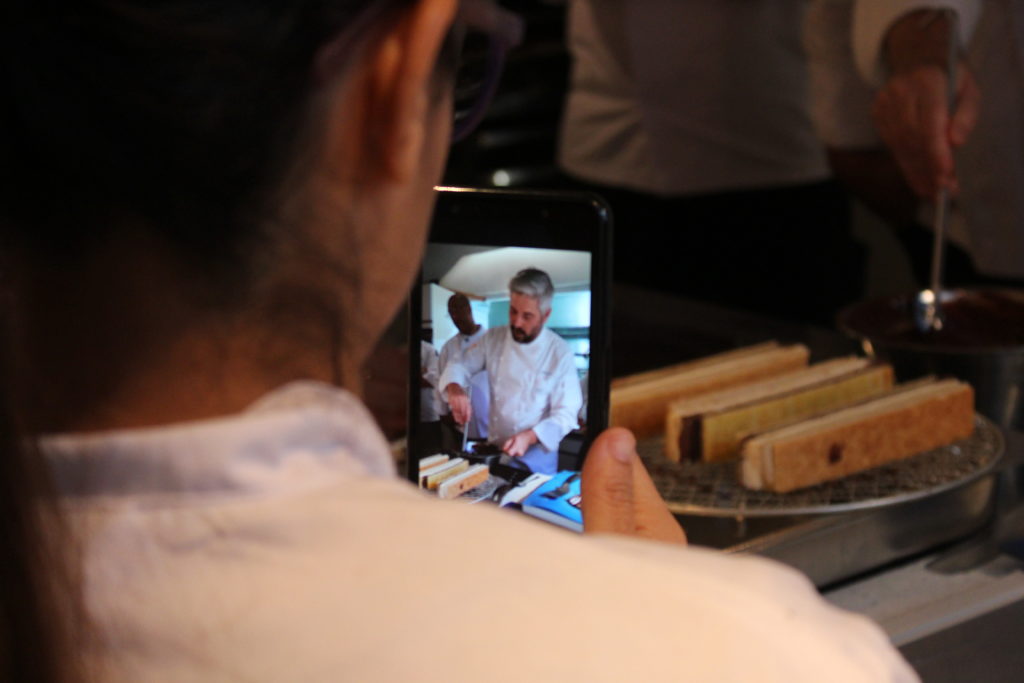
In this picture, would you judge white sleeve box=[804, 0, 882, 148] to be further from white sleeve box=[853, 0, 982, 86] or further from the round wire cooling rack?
the round wire cooling rack

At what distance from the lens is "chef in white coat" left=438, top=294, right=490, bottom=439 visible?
61cm

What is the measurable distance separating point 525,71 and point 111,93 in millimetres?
2383

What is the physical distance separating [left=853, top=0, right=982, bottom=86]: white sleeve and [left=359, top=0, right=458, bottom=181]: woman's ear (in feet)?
3.95

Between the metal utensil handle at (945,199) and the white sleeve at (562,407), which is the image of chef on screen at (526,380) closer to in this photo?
the white sleeve at (562,407)

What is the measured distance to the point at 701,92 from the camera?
1866mm

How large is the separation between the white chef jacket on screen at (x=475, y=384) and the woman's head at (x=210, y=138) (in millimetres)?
256

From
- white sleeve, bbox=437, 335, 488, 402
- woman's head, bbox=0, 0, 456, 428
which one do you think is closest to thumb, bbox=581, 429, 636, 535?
white sleeve, bbox=437, 335, 488, 402

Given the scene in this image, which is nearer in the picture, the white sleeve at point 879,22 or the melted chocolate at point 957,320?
the melted chocolate at point 957,320

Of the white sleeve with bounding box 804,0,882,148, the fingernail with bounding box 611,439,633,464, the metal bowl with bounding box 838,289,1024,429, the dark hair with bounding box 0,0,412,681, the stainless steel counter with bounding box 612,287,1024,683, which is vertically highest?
the white sleeve with bounding box 804,0,882,148

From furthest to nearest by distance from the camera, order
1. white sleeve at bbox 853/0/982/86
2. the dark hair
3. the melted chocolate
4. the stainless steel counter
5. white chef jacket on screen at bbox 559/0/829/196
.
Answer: white chef jacket on screen at bbox 559/0/829/196, white sleeve at bbox 853/0/982/86, the melted chocolate, the stainless steel counter, the dark hair

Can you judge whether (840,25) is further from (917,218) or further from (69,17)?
(69,17)

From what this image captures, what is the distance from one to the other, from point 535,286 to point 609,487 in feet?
0.43

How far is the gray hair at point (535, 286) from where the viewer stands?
0.60 metres

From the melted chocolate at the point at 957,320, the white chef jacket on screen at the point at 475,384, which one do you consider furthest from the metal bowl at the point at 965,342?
the white chef jacket on screen at the point at 475,384
